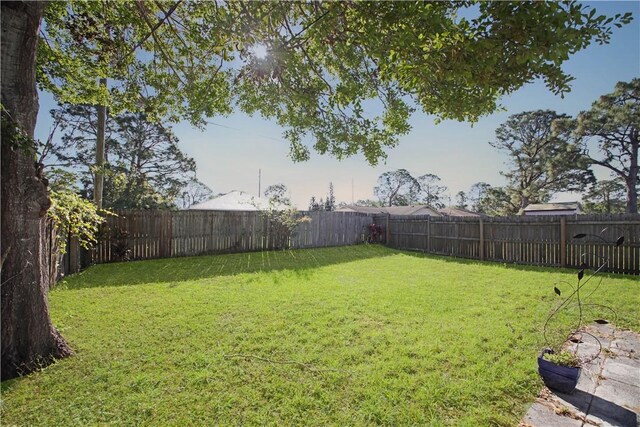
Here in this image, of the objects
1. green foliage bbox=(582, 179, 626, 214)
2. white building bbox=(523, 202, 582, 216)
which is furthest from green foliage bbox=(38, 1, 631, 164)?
green foliage bbox=(582, 179, 626, 214)

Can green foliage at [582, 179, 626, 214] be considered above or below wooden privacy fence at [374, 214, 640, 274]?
above

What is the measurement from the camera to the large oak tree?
1.68 meters

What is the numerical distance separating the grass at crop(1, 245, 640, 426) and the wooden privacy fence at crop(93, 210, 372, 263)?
2023 mm

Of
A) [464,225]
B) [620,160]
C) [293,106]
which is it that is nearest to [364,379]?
[293,106]

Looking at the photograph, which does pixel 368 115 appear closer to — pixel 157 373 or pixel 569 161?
pixel 157 373

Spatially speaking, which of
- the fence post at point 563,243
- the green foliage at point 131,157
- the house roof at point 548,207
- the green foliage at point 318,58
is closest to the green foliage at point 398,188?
the house roof at point 548,207

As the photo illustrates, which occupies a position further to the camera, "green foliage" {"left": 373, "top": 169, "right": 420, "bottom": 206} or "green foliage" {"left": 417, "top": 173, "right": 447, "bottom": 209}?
"green foliage" {"left": 417, "top": 173, "right": 447, "bottom": 209}

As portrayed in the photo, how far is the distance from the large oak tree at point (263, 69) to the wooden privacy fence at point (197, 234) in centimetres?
387

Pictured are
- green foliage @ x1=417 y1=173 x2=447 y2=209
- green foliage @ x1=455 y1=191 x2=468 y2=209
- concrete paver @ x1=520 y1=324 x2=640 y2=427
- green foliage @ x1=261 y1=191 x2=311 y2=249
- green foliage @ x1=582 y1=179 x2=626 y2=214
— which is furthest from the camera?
green foliage @ x1=455 y1=191 x2=468 y2=209

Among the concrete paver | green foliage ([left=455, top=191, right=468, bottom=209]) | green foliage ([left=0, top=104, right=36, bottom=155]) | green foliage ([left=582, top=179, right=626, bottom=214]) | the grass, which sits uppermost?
green foliage ([left=455, top=191, right=468, bottom=209])

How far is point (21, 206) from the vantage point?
2334 mm

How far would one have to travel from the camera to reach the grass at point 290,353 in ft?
6.34

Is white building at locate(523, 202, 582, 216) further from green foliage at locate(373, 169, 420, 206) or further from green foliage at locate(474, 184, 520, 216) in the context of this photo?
green foliage at locate(373, 169, 420, 206)

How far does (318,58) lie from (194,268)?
17.7 ft
